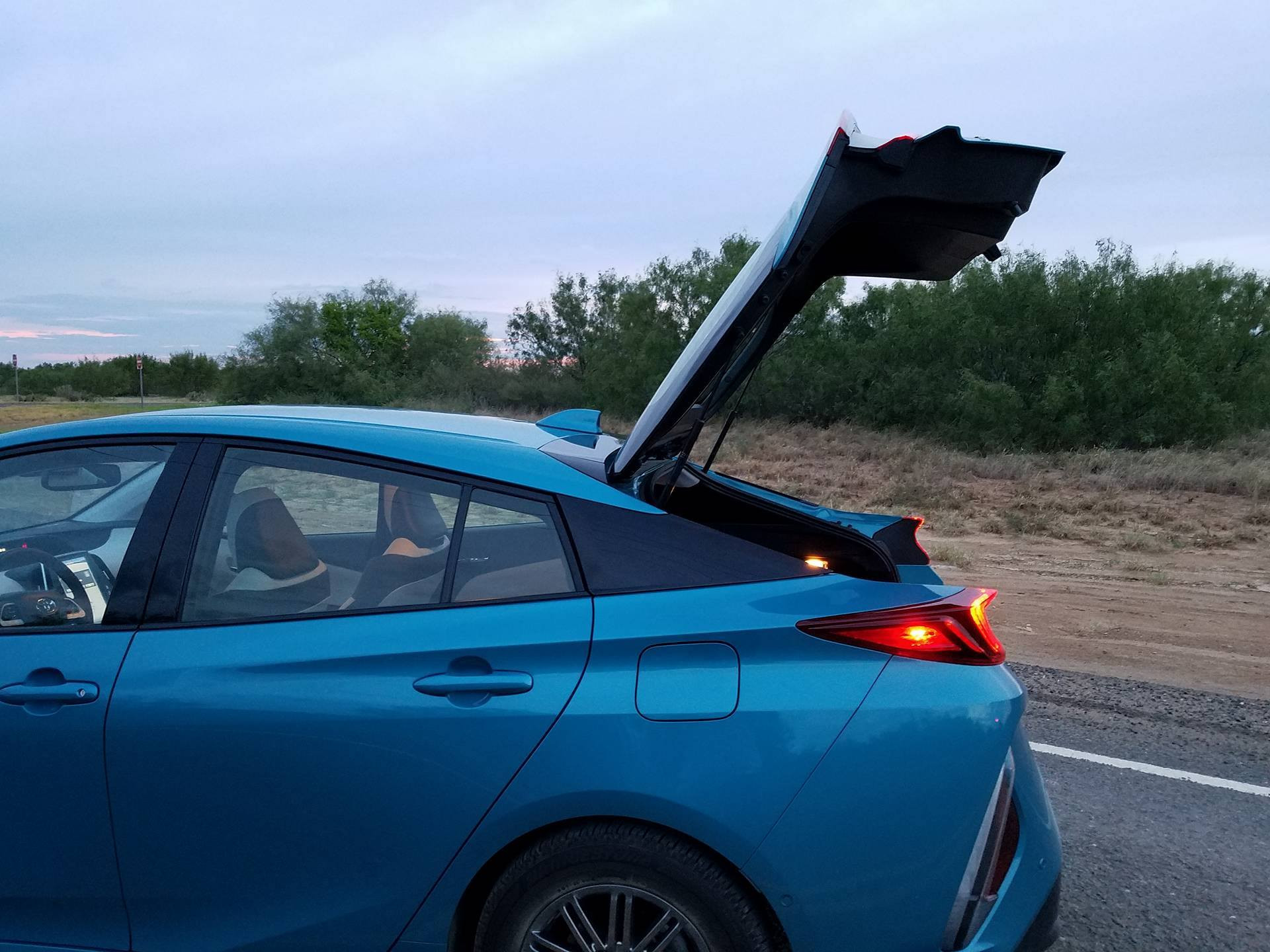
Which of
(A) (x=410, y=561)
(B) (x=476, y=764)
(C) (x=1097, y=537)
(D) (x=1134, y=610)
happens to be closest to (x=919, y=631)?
(B) (x=476, y=764)

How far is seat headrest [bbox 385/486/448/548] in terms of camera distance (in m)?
2.44

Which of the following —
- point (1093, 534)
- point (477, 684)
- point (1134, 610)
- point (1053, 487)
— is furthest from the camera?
point (1053, 487)

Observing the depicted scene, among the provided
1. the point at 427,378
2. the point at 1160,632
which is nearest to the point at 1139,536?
the point at 1160,632

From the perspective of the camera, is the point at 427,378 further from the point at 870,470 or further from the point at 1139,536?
the point at 1139,536

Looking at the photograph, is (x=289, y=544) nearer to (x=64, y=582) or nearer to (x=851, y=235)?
(x=64, y=582)

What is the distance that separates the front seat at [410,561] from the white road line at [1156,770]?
11.5 ft

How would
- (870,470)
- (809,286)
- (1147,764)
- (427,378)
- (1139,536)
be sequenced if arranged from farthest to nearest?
(427,378), (870,470), (1139,536), (1147,764), (809,286)

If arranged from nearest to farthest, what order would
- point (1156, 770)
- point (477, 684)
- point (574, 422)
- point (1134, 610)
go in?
point (477, 684) < point (574, 422) < point (1156, 770) < point (1134, 610)

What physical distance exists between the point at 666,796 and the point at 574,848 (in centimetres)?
25

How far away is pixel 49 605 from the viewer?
250 cm

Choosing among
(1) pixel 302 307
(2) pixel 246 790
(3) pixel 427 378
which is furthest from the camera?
(1) pixel 302 307

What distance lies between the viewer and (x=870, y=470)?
18953 millimetres

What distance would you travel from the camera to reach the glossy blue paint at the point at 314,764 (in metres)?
2.14

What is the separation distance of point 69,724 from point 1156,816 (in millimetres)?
3998
